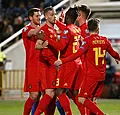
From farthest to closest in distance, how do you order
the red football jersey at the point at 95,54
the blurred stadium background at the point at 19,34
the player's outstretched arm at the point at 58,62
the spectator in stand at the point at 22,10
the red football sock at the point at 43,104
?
the spectator in stand at the point at 22,10 → the blurred stadium background at the point at 19,34 → the red football sock at the point at 43,104 → the red football jersey at the point at 95,54 → the player's outstretched arm at the point at 58,62

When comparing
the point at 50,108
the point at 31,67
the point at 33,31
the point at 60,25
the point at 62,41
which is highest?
the point at 60,25

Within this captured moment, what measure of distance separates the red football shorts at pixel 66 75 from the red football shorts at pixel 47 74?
0.17 m

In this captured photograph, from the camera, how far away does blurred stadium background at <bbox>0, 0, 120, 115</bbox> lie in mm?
25906

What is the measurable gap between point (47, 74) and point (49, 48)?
0.50m

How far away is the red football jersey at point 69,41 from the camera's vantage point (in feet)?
45.6

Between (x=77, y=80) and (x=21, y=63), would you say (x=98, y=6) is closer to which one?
(x=21, y=63)

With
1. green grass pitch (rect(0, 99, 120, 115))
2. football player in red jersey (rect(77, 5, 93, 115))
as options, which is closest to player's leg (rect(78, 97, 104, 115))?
football player in red jersey (rect(77, 5, 93, 115))

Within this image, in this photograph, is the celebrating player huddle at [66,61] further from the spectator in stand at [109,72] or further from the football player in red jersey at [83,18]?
the spectator in stand at [109,72]

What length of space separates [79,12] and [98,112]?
6.80 feet

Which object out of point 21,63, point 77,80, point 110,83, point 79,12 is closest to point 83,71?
point 77,80

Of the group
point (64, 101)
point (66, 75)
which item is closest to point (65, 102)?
point (64, 101)

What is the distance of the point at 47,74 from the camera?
564 inches

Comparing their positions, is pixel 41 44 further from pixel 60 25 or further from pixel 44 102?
pixel 44 102

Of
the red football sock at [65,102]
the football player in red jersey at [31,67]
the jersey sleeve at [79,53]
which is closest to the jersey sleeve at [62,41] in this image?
the jersey sleeve at [79,53]
